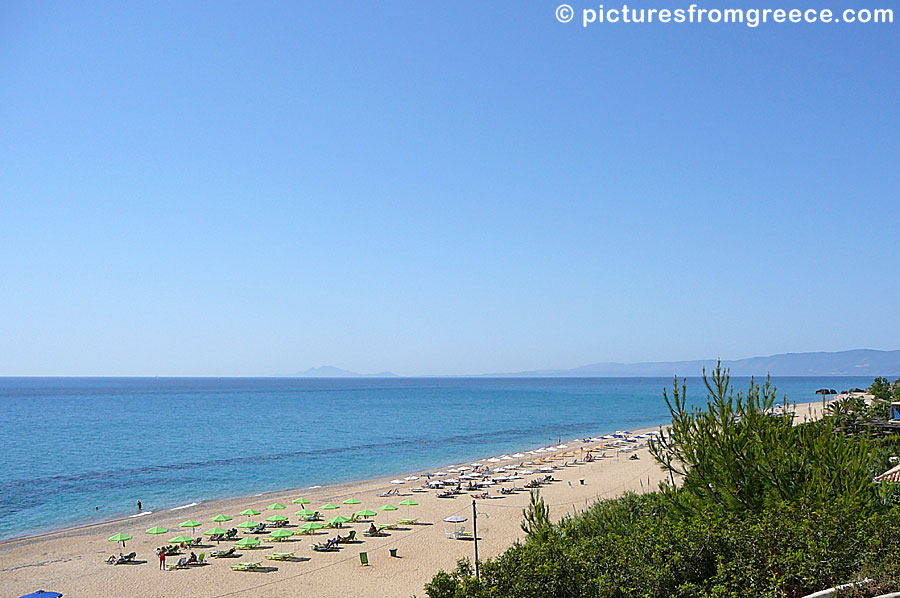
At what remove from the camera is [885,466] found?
2100 centimetres

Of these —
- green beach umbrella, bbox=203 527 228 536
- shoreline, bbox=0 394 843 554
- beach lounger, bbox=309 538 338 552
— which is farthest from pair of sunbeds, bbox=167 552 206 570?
shoreline, bbox=0 394 843 554

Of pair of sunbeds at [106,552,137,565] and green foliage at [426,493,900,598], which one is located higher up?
green foliage at [426,493,900,598]

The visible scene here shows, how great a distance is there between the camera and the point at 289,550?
25.5m

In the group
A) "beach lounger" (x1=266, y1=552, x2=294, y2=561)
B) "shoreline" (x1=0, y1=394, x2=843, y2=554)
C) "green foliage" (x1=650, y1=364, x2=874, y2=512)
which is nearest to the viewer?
"green foliage" (x1=650, y1=364, x2=874, y2=512)

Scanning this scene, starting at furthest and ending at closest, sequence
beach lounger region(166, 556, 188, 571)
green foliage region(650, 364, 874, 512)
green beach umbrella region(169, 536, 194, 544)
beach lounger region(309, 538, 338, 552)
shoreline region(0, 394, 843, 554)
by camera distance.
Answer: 1. shoreline region(0, 394, 843, 554)
2. green beach umbrella region(169, 536, 194, 544)
3. beach lounger region(309, 538, 338, 552)
4. beach lounger region(166, 556, 188, 571)
5. green foliage region(650, 364, 874, 512)

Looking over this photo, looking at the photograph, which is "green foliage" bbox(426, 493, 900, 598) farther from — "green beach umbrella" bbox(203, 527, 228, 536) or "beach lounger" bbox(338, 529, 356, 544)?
"green beach umbrella" bbox(203, 527, 228, 536)

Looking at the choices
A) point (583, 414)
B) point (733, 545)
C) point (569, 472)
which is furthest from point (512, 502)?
point (583, 414)

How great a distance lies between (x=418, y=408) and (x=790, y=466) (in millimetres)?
104314

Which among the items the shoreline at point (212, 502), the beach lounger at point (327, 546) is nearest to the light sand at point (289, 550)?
the shoreline at point (212, 502)

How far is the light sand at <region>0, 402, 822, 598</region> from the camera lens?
2134cm

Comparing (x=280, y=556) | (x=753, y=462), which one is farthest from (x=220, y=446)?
(x=753, y=462)

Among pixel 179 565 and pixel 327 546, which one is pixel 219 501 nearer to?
pixel 179 565

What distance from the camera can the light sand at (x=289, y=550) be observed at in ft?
70.0

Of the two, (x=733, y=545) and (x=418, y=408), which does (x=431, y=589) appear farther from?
(x=418, y=408)
